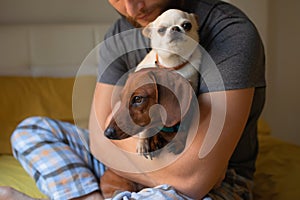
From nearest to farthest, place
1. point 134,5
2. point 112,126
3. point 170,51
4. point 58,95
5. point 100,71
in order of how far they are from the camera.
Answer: point 112,126, point 170,51, point 134,5, point 100,71, point 58,95

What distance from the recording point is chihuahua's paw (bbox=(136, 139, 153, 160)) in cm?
91

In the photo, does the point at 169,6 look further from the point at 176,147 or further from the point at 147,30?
the point at 176,147

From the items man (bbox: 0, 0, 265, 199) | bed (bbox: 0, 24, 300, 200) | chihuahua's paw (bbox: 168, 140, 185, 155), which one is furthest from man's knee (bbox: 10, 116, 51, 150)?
chihuahua's paw (bbox: 168, 140, 185, 155)

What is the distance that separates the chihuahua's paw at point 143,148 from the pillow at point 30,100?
0.99 m

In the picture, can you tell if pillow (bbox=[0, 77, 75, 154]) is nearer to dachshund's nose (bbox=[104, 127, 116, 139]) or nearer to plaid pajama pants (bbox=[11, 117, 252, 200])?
plaid pajama pants (bbox=[11, 117, 252, 200])

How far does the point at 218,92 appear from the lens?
38.8 inches

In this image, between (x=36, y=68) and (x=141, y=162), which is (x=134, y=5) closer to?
(x=141, y=162)

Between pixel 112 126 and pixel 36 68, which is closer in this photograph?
pixel 112 126

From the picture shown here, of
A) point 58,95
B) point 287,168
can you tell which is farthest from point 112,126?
point 58,95

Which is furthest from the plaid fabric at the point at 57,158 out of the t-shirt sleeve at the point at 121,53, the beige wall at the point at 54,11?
the beige wall at the point at 54,11

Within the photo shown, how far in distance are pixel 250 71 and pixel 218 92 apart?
0.34 ft

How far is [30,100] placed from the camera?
1.92m

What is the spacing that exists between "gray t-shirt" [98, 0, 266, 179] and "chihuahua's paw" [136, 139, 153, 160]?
169mm

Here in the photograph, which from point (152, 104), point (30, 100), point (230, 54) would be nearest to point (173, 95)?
point (152, 104)
